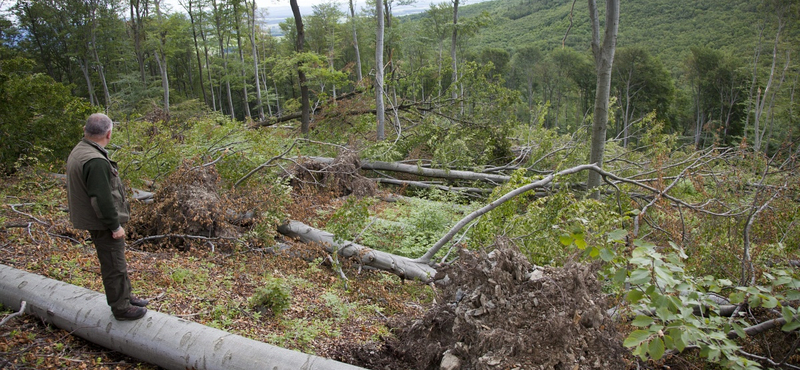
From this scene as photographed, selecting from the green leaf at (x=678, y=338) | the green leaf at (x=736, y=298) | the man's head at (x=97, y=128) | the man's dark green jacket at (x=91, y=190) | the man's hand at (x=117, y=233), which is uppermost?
the man's head at (x=97, y=128)

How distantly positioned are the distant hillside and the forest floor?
4680 cm

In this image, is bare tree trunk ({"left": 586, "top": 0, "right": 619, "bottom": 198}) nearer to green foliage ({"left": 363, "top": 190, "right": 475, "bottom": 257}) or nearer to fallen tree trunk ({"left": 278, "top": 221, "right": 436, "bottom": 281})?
green foliage ({"left": 363, "top": 190, "right": 475, "bottom": 257})

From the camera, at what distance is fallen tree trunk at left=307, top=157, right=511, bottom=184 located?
859cm

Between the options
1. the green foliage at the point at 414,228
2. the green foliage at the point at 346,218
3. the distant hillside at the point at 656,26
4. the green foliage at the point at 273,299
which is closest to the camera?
Answer: the green foliage at the point at 273,299

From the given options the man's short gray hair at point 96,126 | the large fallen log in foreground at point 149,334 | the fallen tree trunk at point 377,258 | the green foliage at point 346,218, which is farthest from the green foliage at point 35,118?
the green foliage at point 346,218

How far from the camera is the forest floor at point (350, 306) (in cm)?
286

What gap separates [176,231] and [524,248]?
14.7ft

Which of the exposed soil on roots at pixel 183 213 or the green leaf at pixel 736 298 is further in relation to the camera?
the exposed soil on roots at pixel 183 213

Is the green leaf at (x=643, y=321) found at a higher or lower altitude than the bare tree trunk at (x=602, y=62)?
lower

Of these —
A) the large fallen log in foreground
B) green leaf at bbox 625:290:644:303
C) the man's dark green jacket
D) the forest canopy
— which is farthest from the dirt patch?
green leaf at bbox 625:290:644:303

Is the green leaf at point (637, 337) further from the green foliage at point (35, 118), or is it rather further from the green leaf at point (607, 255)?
the green foliage at point (35, 118)

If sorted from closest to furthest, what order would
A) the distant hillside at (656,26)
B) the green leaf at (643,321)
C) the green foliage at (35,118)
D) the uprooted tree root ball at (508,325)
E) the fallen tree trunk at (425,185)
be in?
the green leaf at (643,321), the uprooted tree root ball at (508,325), the green foliage at (35,118), the fallen tree trunk at (425,185), the distant hillside at (656,26)

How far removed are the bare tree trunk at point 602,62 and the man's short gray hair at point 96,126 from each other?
499 centimetres

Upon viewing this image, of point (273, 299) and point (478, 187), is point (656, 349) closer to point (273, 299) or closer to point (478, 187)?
point (273, 299)
